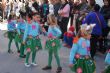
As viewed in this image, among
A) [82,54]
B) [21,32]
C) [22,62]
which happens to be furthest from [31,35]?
[82,54]

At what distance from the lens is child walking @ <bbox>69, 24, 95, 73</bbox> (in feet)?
21.6

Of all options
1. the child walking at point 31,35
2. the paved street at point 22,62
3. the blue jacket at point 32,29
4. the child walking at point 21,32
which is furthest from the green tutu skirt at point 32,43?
the child walking at point 21,32

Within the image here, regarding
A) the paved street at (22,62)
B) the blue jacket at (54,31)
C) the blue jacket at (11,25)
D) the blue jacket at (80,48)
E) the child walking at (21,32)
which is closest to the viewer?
the blue jacket at (80,48)

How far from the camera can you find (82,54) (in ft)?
22.0

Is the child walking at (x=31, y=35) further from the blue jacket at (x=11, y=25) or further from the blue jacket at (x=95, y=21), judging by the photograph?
the blue jacket at (x=11, y=25)

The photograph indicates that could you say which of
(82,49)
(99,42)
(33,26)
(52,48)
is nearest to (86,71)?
(82,49)

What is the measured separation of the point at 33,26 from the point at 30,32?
183 millimetres

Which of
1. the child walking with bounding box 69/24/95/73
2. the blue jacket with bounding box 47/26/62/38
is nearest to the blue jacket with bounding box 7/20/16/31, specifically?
the blue jacket with bounding box 47/26/62/38

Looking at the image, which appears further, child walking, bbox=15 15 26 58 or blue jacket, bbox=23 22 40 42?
child walking, bbox=15 15 26 58

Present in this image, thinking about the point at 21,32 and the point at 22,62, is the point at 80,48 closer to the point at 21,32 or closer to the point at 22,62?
the point at 22,62

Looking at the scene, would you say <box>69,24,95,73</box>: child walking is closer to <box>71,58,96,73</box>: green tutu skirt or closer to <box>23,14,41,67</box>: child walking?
<box>71,58,96,73</box>: green tutu skirt

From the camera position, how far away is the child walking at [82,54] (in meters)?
6.58

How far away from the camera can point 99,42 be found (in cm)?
1128

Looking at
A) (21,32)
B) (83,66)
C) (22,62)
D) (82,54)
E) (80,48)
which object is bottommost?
(22,62)
